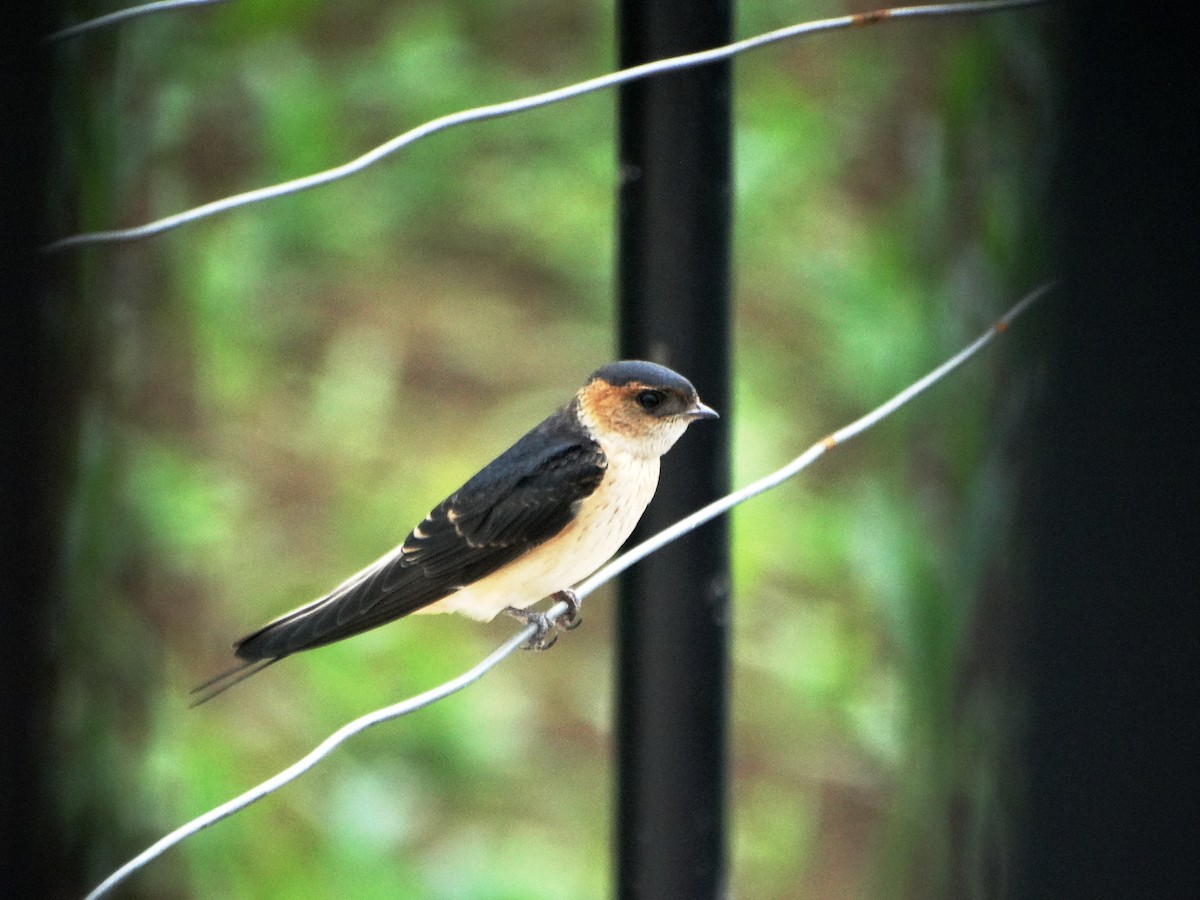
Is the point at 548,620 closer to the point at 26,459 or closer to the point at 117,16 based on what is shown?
the point at 117,16

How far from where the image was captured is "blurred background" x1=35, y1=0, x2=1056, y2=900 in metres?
3.33

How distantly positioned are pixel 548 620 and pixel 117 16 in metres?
0.75

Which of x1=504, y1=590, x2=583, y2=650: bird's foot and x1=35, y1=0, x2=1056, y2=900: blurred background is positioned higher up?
x1=504, y1=590, x2=583, y2=650: bird's foot

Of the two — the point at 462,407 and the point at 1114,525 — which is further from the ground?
the point at 1114,525

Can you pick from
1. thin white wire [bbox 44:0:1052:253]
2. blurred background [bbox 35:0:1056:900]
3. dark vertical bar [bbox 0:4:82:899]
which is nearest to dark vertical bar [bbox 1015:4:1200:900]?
thin white wire [bbox 44:0:1052:253]

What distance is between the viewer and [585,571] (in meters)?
1.61

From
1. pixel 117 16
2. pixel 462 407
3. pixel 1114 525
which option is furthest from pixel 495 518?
pixel 462 407

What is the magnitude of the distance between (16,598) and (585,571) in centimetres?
106

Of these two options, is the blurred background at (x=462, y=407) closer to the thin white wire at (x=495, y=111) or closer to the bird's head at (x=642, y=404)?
the bird's head at (x=642, y=404)

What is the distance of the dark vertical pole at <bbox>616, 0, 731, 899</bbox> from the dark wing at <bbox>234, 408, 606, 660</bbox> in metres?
0.10

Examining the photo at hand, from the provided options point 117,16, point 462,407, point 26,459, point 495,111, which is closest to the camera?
point 26,459

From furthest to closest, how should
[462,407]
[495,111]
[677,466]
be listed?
1. [462,407]
2. [677,466]
3. [495,111]

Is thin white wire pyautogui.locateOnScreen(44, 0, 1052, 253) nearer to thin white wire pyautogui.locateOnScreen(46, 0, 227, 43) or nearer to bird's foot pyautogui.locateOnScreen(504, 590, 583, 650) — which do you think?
thin white wire pyautogui.locateOnScreen(46, 0, 227, 43)

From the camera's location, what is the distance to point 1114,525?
71 cm
